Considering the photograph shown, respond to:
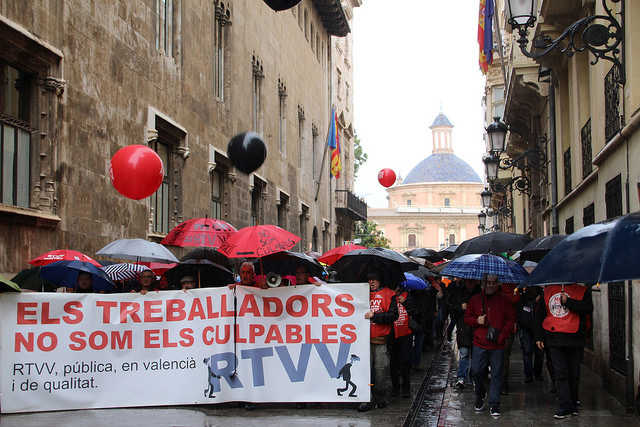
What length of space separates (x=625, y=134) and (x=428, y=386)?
16.0 ft

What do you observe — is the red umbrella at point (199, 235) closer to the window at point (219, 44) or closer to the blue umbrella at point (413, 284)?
the blue umbrella at point (413, 284)

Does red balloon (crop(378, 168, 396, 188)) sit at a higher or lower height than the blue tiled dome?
lower

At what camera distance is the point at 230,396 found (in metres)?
9.95

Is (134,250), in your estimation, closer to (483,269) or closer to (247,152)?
(483,269)

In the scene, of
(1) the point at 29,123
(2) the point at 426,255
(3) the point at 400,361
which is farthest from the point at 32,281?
(2) the point at 426,255

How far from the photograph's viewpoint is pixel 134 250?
10.9 metres

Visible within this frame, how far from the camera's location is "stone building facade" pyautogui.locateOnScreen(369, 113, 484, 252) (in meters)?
134

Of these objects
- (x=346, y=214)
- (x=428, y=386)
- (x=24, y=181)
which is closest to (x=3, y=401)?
(x=24, y=181)

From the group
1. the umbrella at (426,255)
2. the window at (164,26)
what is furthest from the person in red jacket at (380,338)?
the umbrella at (426,255)

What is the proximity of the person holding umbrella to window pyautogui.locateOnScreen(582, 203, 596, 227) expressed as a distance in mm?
5196

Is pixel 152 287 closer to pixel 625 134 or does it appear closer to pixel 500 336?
pixel 500 336

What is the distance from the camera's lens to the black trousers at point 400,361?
1117 cm

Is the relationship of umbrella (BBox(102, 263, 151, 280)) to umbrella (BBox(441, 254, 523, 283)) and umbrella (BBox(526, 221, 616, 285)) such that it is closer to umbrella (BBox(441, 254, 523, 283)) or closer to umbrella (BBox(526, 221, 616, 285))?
umbrella (BBox(441, 254, 523, 283))

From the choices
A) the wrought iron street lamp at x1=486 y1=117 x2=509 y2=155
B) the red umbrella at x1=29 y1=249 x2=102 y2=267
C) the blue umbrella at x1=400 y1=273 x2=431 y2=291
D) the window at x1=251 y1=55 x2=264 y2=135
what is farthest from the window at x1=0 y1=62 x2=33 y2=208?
the window at x1=251 y1=55 x2=264 y2=135
